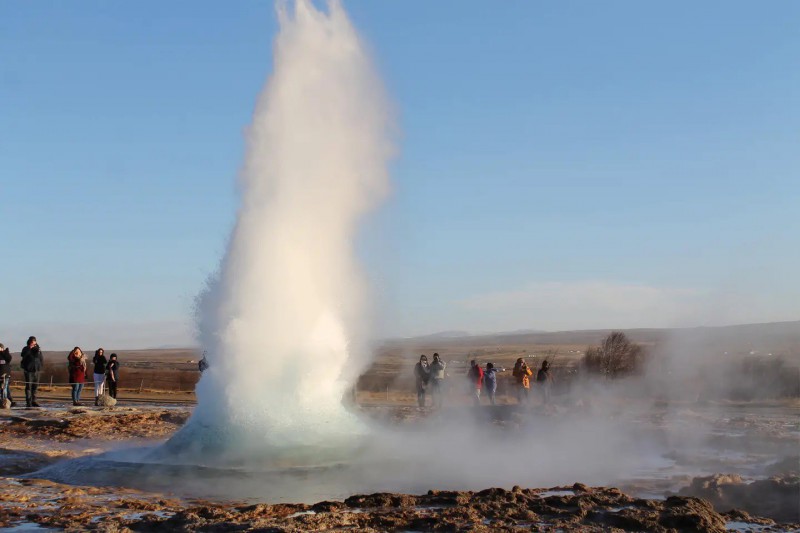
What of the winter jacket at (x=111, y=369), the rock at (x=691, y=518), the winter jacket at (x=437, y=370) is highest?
the winter jacket at (x=111, y=369)

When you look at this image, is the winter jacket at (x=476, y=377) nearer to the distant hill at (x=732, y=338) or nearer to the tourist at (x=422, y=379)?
the tourist at (x=422, y=379)

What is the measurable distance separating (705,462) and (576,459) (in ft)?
5.71

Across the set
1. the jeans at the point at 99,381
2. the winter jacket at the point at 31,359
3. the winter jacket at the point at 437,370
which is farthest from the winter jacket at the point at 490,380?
the winter jacket at the point at 31,359

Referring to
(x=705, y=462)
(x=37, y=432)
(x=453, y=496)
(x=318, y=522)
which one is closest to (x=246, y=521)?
(x=318, y=522)

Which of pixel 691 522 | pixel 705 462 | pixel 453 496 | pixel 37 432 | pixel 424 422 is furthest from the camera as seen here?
pixel 424 422

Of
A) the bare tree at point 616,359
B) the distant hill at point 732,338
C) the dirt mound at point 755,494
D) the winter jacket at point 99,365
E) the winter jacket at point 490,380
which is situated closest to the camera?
the dirt mound at point 755,494

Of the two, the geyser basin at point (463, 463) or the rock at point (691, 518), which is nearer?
the rock at point (691, 518)

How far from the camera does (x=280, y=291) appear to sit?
12.1 metres

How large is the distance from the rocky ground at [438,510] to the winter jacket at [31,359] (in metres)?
8.35

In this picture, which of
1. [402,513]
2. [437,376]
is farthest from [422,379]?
[402,513]

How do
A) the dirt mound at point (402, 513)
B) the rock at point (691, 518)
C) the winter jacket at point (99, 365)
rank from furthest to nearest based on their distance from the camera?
the winter jacket at point (99, 365) → the dirt mound at point (402, 513) → the rock at point (691, 518)

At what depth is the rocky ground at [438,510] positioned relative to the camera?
273 inches

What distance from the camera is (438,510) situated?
754cm

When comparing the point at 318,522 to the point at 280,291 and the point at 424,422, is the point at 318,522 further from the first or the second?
the point at 424,422
